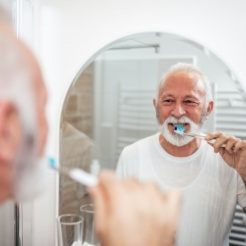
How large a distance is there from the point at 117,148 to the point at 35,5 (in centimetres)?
59

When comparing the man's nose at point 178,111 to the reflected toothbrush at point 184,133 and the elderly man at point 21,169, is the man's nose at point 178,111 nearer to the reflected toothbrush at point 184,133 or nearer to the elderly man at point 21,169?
the reflected toothbrush at point 184,133

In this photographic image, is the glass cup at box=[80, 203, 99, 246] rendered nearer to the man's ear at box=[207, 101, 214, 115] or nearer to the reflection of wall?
the reflection of wall

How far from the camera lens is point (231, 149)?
98 centimetres

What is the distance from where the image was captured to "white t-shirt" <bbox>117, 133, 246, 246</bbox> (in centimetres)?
100

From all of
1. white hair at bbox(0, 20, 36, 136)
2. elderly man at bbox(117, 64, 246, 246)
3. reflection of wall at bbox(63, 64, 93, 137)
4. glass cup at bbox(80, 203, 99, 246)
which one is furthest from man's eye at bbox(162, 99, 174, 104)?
white hair at bbox(0, 20, 36, 136)

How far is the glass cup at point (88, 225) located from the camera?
116cm

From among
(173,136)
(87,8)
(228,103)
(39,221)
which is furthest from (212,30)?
(39,221)

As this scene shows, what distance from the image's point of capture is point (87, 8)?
1.18m

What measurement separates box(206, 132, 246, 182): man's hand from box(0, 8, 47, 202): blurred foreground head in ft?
1.91

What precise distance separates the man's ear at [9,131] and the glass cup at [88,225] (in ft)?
2.24

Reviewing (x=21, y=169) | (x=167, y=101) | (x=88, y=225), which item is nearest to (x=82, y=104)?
(x=167, y=101)

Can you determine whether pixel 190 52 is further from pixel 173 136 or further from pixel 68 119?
pixel 68 119

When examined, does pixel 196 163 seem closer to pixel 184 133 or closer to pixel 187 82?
pixel 184 133

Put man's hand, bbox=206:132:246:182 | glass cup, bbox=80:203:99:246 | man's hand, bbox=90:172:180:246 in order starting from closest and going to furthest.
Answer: man's hand, bbox=90:172:180:246
man's hand, bbox=206:132:246:182
glass cup, bbox=80:203:99:246
